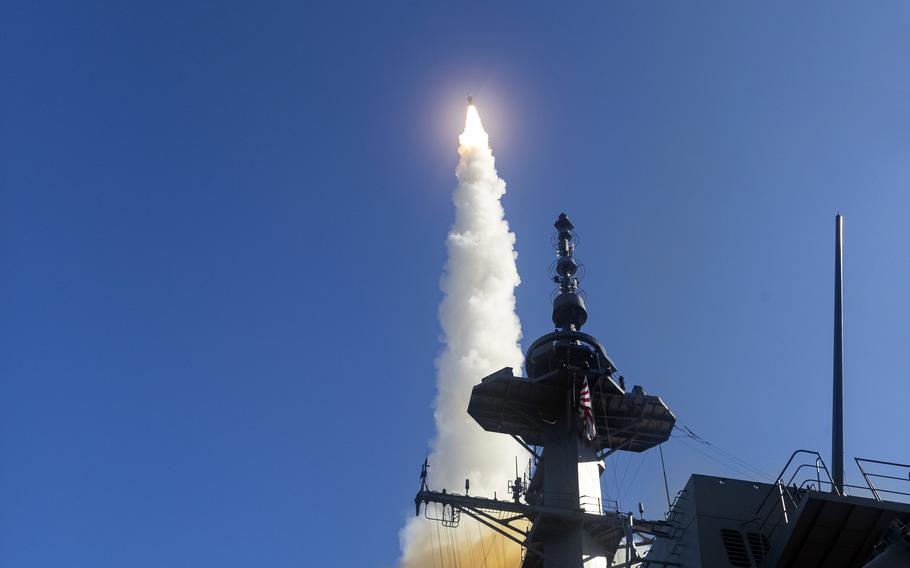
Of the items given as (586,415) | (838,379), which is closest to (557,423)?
(586,415)

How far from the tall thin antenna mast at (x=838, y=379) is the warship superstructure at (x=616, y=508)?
0.03m

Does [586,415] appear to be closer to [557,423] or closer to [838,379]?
[557,423]

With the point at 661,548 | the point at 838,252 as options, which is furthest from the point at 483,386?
the point at 838,252

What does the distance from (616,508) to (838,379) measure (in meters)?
12.1

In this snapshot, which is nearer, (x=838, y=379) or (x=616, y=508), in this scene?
(x=838, y=379)

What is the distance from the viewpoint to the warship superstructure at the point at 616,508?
19.0 m

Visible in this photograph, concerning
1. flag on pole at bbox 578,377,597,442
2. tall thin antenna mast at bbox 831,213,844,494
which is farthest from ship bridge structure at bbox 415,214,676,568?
tall thin antenna mast at bbox 831,213,844,494

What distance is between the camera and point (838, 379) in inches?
827

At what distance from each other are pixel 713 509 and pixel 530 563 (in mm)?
11267

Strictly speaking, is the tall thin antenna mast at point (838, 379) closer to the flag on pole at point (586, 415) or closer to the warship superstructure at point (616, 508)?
the warship superstructure at point (616, 508)

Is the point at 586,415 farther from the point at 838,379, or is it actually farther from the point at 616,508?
the point at 838,379

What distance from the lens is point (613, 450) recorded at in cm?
3662

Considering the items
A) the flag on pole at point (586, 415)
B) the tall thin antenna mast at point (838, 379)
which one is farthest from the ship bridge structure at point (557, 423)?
the tall thin antenna mast at point (838, 379)

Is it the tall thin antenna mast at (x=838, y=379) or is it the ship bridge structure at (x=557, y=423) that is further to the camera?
the ship bridge structure at (x=557, y=423)
